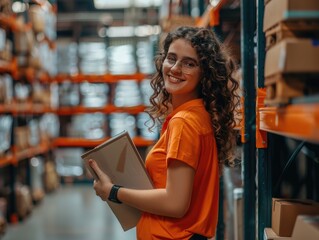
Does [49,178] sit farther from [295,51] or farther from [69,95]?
[295,51]

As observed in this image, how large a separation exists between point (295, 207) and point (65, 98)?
846 centimetres

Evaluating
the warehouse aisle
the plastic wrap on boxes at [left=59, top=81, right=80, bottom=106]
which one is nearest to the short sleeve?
the warehouse aisle

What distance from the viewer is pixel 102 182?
2348mm

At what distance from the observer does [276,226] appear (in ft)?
7.49

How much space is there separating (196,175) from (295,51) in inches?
33.0

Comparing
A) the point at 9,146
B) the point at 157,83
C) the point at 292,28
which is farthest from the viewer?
the point at 9,146

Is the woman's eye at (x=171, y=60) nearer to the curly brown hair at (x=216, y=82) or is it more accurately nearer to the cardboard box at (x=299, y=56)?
the curly brown hair at (x=216, y=82)

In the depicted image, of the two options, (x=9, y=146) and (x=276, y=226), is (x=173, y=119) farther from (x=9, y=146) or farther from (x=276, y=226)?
(x=9, y=146)

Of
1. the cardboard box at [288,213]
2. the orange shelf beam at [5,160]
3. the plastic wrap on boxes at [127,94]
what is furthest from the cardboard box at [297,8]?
the plastic wrap on boxes at [127,94]

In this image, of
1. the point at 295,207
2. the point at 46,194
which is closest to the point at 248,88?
the point at 295,207

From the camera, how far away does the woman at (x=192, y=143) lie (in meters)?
2.12

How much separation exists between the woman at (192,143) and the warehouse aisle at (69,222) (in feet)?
12.8

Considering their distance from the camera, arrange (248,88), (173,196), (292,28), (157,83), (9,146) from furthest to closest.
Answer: (9,146)
(248,88)
(157,83)
(173,196)
(292,28)

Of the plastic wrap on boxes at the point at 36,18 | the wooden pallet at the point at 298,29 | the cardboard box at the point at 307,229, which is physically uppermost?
the plastic wrap on boxes at the point at 36,18
